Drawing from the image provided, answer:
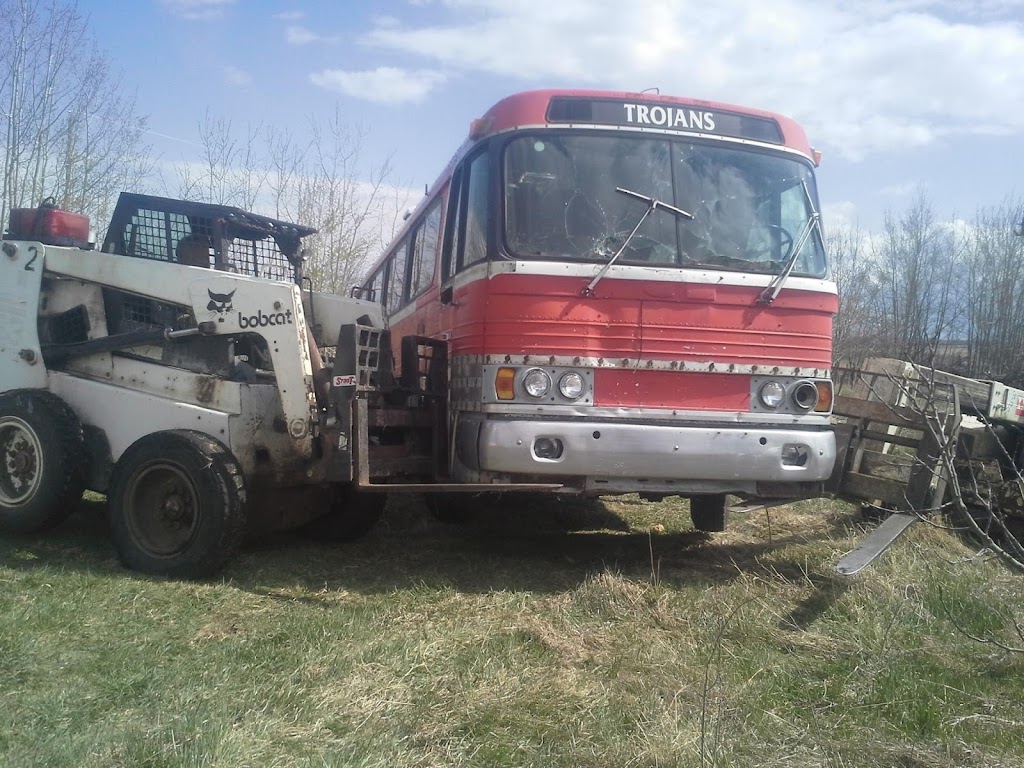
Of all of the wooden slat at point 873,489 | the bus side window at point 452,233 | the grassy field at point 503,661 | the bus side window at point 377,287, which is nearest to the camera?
the grassy field at point 503,661

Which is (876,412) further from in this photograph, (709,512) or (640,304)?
(640,304)

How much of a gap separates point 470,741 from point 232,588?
95.0 inches

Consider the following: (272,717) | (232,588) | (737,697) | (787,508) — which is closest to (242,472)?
(232,588)

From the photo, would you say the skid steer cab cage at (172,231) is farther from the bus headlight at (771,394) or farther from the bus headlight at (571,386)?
the bus headlight at (771,394)

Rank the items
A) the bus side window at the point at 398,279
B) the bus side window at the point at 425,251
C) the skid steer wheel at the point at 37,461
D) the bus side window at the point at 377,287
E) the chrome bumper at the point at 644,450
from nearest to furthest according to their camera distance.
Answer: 1. the chrome bumper at the point at 644,450
2. the skid steer wheel at the point at 37,461
3. the bus side window at the point at 425,251
4. the bus side window at the point at 398,279
5. the bus side window at the point at 377,287

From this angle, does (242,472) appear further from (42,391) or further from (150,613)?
(42,391)

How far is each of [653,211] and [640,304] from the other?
62cm

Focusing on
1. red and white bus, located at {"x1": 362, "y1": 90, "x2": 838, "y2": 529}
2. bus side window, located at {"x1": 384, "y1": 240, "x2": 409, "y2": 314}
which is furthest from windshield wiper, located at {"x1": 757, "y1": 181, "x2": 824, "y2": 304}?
bus side window, located at {"x1": 384, "y1": 240, "x2": 409, "y2": 314}

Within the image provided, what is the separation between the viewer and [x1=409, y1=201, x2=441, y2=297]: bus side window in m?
7.24

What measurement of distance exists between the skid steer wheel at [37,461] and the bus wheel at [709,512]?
4387mm

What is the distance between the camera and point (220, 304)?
5652mm

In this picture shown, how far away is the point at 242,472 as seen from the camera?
17.7ft

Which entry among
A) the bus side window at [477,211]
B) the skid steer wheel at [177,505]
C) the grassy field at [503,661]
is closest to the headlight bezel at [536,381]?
the bus side window at [477,211]

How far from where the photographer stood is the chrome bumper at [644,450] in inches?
201
